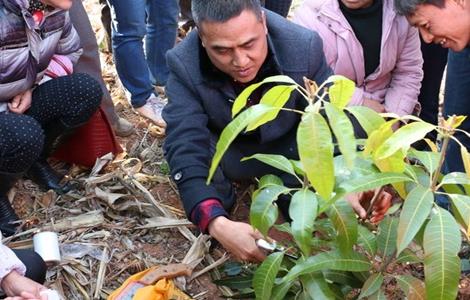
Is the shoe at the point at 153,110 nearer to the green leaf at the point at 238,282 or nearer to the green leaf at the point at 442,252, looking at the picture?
the green leaf at the point at 238,282

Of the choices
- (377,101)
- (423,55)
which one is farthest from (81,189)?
(423,55)

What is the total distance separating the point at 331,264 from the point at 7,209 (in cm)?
151

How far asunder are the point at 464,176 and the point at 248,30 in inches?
37.5

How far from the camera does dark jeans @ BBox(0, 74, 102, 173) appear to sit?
2.48m

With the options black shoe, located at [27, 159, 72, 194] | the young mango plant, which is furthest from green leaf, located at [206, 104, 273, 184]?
black shoe, located at [27, 159, 72, 194]

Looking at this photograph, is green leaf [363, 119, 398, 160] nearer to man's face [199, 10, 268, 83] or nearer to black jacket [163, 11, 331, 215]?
man's face [199, 10, 268, 83]

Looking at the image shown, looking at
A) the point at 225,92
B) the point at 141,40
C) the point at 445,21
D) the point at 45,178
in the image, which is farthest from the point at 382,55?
the point at 45,178

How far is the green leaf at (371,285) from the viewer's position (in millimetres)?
1646

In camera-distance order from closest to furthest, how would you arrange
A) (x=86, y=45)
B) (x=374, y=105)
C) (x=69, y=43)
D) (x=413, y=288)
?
(x=413, y=288) < (x=69, y=43) < (x=374, y=105) < (x=86, y=45)

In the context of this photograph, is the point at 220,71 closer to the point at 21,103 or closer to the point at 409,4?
the point at 409,4

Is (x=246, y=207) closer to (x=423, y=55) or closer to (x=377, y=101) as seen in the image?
(x=377, y=101)

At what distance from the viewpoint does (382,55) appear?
2.88 metres

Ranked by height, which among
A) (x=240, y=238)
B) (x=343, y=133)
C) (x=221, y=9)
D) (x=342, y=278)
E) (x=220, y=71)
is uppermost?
(x=343, y=133)

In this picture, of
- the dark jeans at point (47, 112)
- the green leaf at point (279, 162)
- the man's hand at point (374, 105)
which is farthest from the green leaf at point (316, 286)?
the man's hand at point (374, 105)
